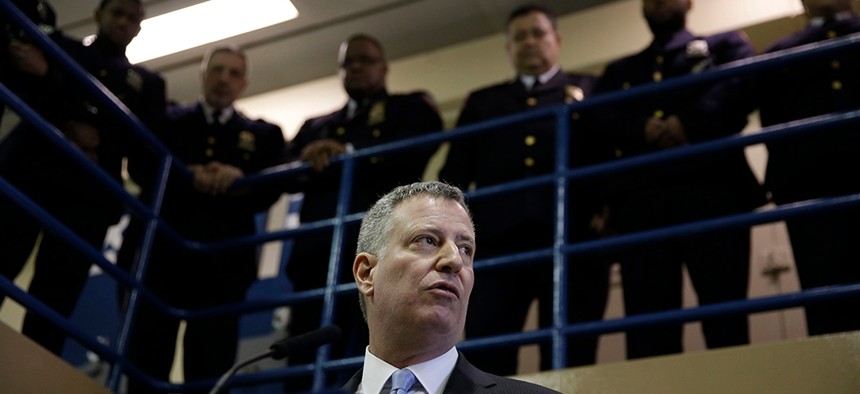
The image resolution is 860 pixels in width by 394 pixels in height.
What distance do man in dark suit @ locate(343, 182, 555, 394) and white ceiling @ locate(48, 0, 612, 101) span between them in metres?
3.93

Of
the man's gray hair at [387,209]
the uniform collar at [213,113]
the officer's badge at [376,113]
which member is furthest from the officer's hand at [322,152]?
the man's gray hair at [387,209]

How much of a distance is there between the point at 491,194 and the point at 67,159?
1632 mm

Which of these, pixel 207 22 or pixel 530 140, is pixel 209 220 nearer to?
pixel 530 140

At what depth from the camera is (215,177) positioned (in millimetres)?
4648

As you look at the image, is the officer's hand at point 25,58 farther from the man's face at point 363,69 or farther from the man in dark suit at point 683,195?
the man in dark suit at point 683,195

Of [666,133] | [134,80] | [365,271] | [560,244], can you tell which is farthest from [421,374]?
[134,80]

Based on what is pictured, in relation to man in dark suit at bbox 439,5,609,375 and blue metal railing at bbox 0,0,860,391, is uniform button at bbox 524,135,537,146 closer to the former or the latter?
man in dark suit at bbox 439,5,609,375

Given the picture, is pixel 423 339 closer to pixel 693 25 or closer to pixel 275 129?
pixel 275 129

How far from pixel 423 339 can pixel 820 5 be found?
8.34ft

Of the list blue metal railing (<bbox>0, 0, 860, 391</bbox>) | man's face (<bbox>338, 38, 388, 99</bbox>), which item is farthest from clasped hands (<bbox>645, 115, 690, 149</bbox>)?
man's face (<bbox>338, 38, 388, 99</bbox>)

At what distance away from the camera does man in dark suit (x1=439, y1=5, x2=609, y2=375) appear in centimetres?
403

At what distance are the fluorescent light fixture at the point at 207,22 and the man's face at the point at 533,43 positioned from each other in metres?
2.27

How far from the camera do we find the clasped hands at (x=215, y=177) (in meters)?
4.64

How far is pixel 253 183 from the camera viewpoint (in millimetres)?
4652
